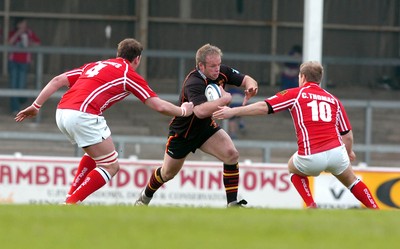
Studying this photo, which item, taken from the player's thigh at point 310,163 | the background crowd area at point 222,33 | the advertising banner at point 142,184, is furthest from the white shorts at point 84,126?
the background crowd area at point 222,33

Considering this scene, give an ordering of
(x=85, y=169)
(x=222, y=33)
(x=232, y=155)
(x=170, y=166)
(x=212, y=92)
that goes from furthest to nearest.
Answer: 1. (x=222, y=33)
2. (x=170, y=166)
3. (x=232, y=155)
4. (x=85, y=169)
5. (x=212, y=92)

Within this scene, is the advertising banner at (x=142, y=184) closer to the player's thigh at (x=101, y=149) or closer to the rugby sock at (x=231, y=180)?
the rugby sock at (x=231, y=180)

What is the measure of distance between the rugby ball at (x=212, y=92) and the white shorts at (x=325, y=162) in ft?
3.11

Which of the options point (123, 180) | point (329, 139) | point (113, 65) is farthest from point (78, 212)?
point (123, 180)

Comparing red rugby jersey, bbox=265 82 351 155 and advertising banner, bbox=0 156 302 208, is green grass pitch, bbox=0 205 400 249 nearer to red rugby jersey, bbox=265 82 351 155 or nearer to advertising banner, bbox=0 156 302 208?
red rugby jersey, bbox=265 82 351 155

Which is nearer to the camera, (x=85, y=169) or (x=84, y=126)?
(x=84, y=126)

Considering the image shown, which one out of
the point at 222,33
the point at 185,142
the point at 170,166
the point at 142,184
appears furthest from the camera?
the point at 222,33

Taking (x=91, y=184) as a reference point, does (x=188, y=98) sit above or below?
Answer: above

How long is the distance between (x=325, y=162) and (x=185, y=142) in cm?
142

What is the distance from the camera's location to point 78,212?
325 inches

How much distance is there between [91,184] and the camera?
35.3 ft

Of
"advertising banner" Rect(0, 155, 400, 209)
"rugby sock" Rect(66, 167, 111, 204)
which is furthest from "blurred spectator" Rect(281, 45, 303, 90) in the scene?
"rugby sock" Rect(66, 167, 111, 204)

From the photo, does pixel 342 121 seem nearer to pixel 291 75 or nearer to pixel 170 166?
pixel 170 166

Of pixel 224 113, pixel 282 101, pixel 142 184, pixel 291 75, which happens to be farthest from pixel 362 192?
pixel 291 75
